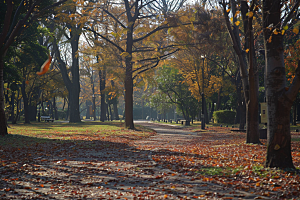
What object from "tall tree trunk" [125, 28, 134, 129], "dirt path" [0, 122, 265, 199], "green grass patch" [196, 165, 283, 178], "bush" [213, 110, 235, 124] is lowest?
"dirt path" [0, 122, 265, 199]

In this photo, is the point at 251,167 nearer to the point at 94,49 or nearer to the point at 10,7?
the point at 10,7

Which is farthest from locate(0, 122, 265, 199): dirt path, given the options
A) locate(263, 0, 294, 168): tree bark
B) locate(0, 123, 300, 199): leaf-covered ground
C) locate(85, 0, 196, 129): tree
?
locate(85, 0, 196, 129): tree

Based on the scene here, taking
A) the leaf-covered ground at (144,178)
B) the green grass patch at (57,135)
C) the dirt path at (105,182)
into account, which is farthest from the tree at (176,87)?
the dirt path at (105,182)

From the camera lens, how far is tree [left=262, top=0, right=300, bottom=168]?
22.4 ft

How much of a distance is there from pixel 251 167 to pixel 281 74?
2.40m

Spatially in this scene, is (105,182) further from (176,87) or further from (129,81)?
(176,87)

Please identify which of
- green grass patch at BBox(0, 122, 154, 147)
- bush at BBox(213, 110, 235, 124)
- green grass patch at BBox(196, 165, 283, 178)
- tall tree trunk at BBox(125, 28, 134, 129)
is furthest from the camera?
bush at BBox(213, 110, 235, 124)

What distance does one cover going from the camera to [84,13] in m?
20.5

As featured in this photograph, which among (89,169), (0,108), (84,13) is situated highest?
(84,13)

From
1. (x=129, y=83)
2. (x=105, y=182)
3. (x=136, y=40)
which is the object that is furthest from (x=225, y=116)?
(x=105, y=182)

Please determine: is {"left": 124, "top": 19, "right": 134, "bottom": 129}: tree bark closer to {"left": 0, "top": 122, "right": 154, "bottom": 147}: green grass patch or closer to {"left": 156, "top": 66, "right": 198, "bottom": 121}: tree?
{"left": 0, "top": 122, "right": 154, "bottom": 147}: green grass patch

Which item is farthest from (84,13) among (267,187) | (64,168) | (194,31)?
(267,187)

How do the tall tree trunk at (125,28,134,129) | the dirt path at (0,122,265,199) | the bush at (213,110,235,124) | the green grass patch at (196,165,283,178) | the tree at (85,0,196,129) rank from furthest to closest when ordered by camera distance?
the bush at (213,110,235,124), the tall tree trunk at (125,28,134,129), the tree at (85,0,196,129), the green grass patch at (196,165,283,178), the dirt path at (0,122,265,199)

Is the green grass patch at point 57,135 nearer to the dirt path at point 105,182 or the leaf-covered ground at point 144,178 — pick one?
the leaf-covered ground at point 144,178
